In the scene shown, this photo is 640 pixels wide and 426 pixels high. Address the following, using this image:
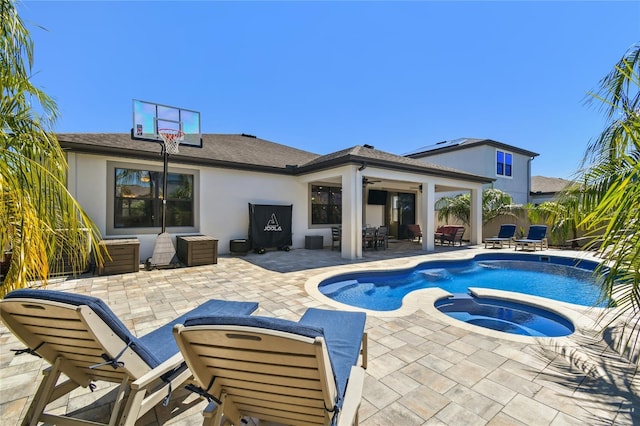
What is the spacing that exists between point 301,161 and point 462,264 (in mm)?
8899

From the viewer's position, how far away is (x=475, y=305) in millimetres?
5570

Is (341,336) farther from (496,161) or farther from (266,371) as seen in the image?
(496,161)

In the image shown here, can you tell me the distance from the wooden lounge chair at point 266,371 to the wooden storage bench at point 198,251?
7.04 metres

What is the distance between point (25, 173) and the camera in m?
2.45

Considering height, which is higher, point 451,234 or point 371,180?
point 371,180

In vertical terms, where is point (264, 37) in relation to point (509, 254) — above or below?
above

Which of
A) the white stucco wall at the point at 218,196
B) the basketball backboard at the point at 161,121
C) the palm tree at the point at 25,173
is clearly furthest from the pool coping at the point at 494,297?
the basketball backboard at the point at 161,121

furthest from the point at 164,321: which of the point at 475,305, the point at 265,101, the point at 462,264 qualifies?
the point at 265,101

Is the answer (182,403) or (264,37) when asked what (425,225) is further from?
(182,403)

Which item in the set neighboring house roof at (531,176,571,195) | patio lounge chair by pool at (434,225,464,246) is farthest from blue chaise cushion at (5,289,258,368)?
neighboring house roof at (531,176,571,195)

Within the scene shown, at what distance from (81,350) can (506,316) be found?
246 inches

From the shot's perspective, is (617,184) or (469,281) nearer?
(617,184)

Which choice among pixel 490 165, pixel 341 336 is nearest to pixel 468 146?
pixel 490 165

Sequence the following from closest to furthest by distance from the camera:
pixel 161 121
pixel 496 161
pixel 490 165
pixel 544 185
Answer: pixel 161 121
pixel 490 165
pixel 496 161
pixel 544 185
